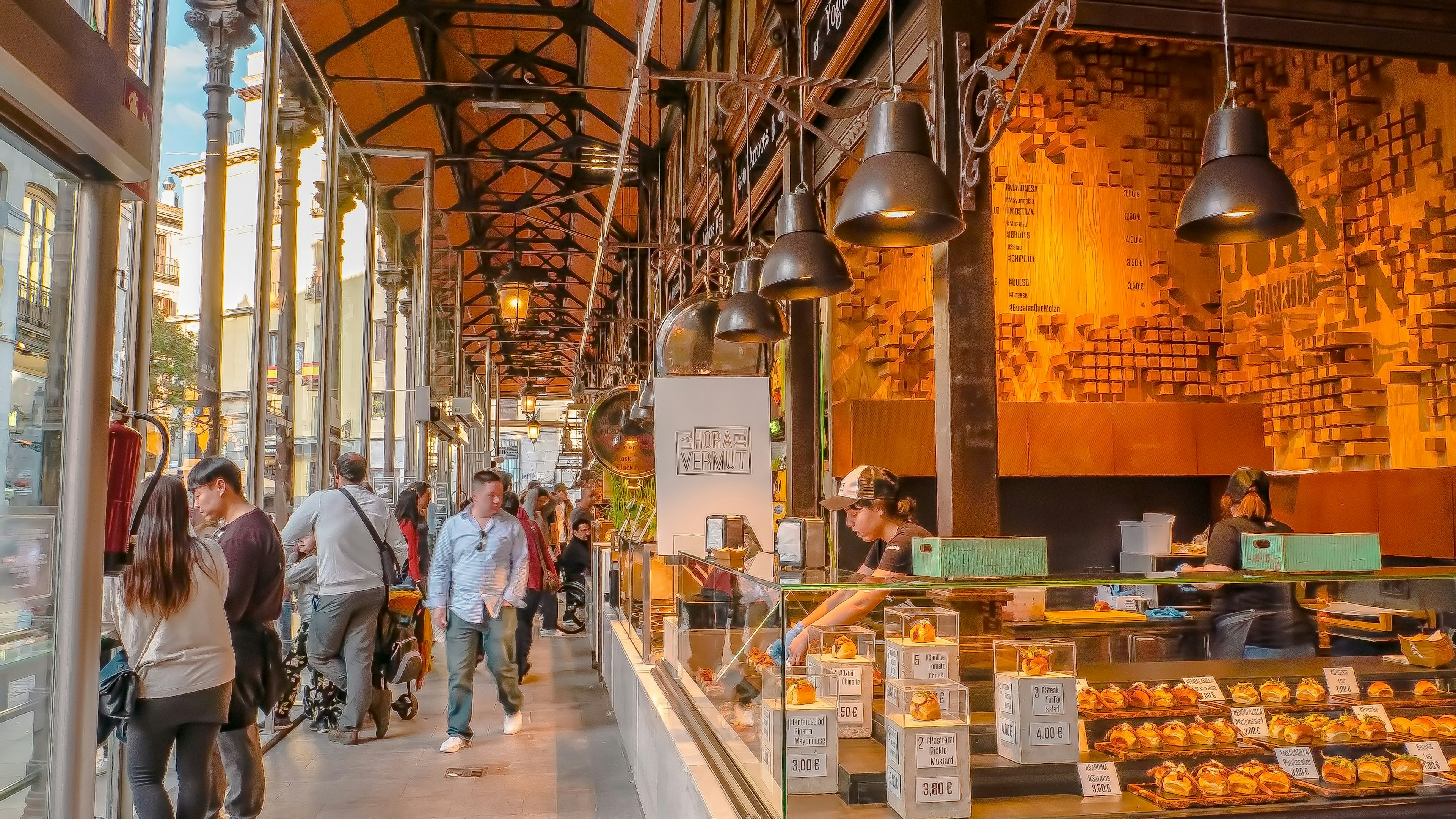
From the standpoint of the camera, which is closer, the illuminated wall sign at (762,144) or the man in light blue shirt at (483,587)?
the man in light blue shirt at (483,587)

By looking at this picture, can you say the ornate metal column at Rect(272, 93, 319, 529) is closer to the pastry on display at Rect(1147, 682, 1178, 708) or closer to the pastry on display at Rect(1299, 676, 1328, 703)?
the pastry on display at Rect(1147, 682, 1178, 708)

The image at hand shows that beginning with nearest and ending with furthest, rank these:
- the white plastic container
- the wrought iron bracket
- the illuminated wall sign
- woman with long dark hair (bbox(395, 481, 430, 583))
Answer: the wrought iron bracket → the illuminated wall sign → the white plastic container → woman with long dark hair (bbox(395, 481, 430, 583))

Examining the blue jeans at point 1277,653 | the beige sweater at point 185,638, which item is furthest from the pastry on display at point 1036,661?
the beige sweater at point 185,638

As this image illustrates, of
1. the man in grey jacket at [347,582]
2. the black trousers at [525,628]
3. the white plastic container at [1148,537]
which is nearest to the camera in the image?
the man in grey jacket at [347,582]

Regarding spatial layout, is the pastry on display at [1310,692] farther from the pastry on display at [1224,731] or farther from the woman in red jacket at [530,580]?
the woman in red jacket at [530,580]

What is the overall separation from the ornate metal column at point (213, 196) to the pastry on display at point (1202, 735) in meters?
5.15

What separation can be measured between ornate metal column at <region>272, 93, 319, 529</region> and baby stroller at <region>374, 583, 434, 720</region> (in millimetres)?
1123

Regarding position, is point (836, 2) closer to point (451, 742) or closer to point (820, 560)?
point (820, 560)

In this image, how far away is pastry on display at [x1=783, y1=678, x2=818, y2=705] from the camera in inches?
90.7

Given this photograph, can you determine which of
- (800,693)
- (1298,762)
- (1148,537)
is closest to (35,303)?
(800,693)

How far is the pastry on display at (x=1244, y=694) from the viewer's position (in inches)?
105

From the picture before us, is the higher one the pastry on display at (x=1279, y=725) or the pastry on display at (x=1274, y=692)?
the pastry on display at (x=1274, y=692)

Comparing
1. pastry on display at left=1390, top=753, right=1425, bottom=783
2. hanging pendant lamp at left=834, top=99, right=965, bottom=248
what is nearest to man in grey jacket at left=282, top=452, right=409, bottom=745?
hanging pendant lamp at left=834, top=99, right=965, bottom=248

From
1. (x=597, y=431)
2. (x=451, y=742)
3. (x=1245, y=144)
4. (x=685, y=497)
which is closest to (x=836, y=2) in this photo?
(x=685, y=497)
